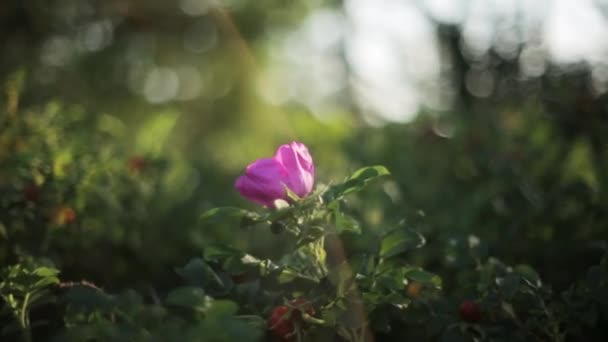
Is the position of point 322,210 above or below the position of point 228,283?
above

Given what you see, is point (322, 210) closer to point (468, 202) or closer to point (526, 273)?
point (526, 273)

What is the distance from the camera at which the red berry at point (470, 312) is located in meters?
1.45

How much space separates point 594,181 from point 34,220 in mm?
2155

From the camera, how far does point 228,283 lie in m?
1.42

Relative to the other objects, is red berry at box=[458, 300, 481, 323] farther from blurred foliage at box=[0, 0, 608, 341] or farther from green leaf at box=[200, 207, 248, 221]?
green leaf at box=[200, 207, 248, 221]

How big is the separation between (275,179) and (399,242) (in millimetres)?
334

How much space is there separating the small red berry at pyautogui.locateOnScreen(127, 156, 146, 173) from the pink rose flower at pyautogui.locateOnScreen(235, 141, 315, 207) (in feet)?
3.64

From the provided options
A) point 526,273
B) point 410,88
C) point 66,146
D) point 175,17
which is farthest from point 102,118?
point 175,17

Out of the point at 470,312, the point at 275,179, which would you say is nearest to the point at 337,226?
the point at 275,179

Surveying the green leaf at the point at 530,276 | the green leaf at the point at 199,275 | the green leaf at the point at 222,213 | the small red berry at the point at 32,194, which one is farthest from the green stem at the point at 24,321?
the green leaf at the point at 530,276

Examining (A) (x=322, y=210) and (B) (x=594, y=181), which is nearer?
(A) (x=322, y=210)

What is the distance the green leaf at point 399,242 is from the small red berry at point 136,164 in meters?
1.21

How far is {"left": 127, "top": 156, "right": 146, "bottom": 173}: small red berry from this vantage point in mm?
2307

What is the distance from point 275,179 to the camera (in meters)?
1.29
